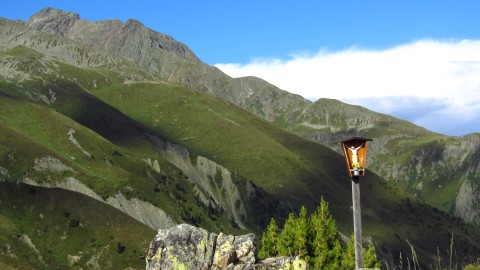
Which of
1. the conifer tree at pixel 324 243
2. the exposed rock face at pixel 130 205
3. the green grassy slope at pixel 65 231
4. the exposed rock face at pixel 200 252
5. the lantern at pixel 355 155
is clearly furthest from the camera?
the exposed rock face at pixel 130 205

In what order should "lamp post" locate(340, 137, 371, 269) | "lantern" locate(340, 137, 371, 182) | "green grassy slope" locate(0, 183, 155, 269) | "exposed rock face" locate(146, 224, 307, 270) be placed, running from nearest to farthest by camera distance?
"lamp post" locate(340, 137, 371, 269) → "lantern" locate(340, 137, 371, 182) → "exposed rock face" locate(146, 224, 307, 270) → "green grassy slope" locate(0, 183, 155, 269)

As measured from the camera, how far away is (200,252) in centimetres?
2425

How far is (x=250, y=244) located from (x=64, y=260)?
128 m

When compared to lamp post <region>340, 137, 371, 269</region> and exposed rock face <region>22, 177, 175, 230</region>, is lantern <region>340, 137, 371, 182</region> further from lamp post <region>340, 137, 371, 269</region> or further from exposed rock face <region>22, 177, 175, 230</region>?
exposed rock face <region>22, 177, 175, 230</region>

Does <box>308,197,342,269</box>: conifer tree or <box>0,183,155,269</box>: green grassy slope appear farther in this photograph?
<box>0,183,155,269</box>: green grassy slope

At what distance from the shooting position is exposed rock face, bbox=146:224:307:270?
925 inches

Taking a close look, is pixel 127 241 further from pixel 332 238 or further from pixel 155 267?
pixel 155 267

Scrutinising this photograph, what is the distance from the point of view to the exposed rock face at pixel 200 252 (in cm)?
2350

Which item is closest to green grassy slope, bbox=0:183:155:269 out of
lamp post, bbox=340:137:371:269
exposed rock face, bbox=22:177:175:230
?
exposed rock face, bbox=22:177:175:230

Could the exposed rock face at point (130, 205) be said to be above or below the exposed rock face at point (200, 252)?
above

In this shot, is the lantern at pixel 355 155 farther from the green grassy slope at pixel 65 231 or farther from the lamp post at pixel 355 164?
the green grassy slope at pixel 65 231

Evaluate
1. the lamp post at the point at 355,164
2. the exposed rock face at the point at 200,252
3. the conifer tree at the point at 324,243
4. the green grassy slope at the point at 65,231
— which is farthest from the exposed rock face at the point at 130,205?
the lamp post at the point at 355,164

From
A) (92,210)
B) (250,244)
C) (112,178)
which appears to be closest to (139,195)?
(112,178)

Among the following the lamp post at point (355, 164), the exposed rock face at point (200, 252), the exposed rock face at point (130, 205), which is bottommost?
the exposed rock face at point (200, 252)
